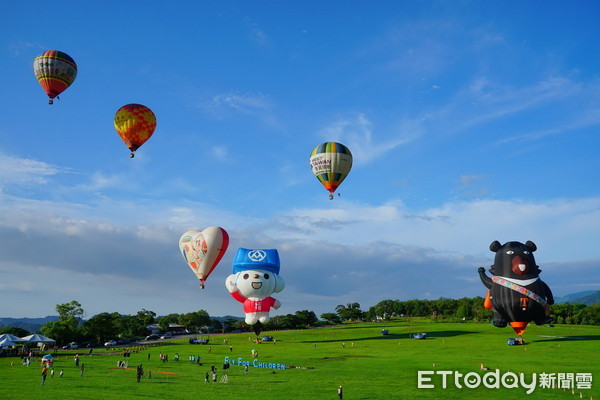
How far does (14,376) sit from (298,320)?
274ft

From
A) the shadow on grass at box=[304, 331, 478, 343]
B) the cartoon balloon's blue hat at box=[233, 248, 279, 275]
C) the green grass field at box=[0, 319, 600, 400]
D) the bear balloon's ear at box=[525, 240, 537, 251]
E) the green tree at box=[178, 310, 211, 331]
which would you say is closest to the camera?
the bear balloon's ear at box=[525, 240, 537, 251]

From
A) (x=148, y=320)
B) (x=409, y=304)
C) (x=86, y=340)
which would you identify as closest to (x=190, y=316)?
(x=148, y=320)

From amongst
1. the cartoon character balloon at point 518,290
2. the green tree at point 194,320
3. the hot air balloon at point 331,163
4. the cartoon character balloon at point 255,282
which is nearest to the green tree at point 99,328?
the cartoon character balloon at point 255,282

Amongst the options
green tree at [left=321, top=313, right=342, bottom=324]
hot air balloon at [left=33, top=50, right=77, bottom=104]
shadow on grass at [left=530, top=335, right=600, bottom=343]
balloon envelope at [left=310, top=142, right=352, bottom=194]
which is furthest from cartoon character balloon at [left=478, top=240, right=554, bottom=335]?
green tree at [left=321, top=313, right=342, bottom=324]

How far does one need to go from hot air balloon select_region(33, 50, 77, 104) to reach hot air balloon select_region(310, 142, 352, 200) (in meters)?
24.0

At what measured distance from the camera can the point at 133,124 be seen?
45.3 metres

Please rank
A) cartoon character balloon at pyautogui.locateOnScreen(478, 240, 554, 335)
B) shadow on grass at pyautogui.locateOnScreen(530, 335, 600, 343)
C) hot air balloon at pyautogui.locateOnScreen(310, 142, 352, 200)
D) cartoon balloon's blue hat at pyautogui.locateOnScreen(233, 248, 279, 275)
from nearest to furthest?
cartoon character balloon at pyautogui.locateOnScreen(478, 240, 554, 335) → hot air balloon at pyautogui.locateOnScreen(310, 142, 352, 200) → cartoon balloon's blue hat at pyautogui.locateOnScreen(233, 248, 279, 275) → shadow on grass at pyautogui.locateOnScreen(530, 335, 600, 343)

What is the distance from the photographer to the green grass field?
3291cm

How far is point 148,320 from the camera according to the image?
15025 cm

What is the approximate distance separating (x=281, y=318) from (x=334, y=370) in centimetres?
8222

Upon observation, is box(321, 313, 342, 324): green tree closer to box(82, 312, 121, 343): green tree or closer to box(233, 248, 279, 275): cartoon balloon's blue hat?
box(82, 312, 121, 343): green tree

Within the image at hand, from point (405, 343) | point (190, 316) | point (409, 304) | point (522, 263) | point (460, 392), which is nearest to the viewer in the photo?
point (522, 263)

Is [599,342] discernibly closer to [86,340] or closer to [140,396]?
[140,396]

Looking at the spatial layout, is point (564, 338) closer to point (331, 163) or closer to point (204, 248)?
point (331, 163)
